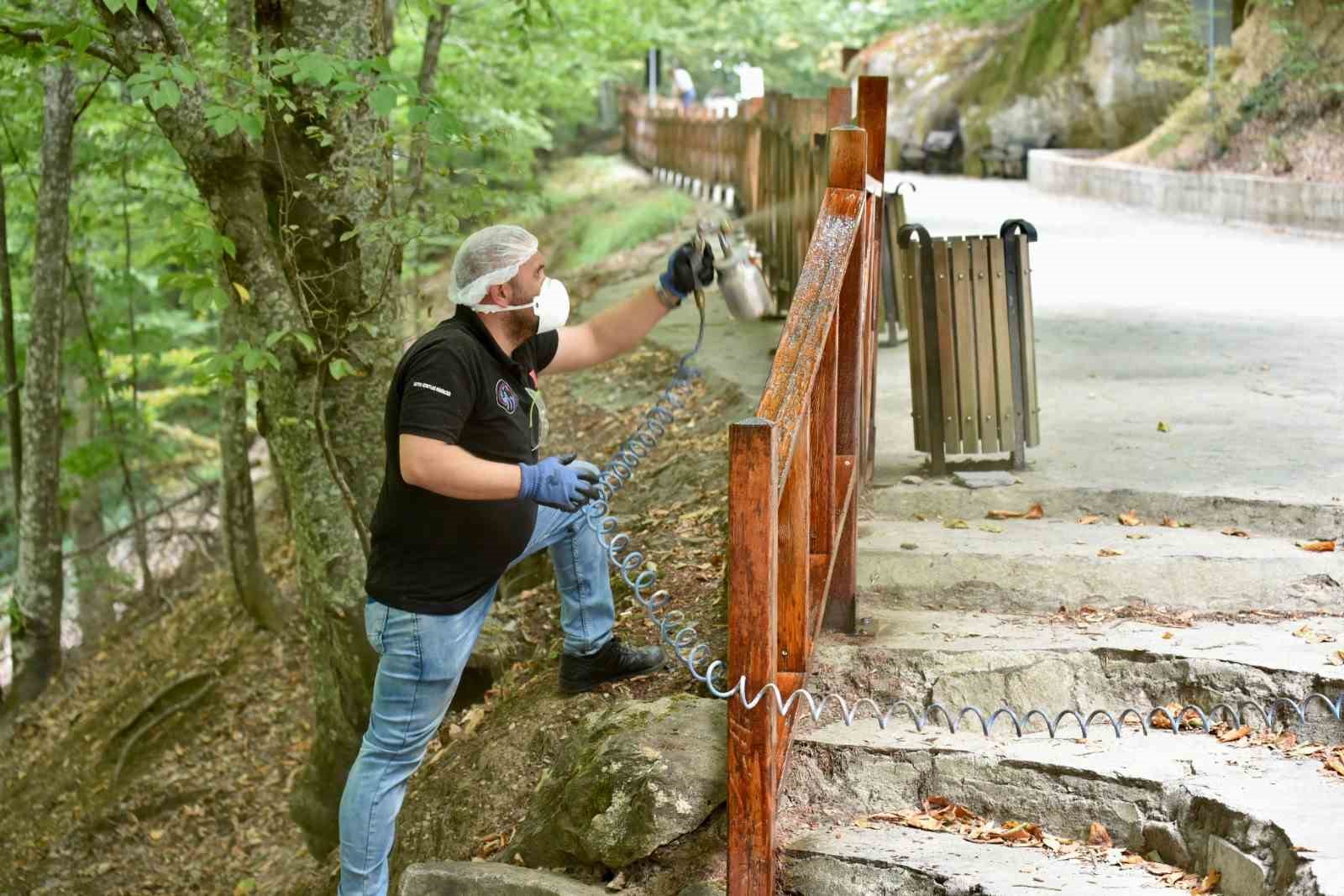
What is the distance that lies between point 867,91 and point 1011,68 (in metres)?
20.6

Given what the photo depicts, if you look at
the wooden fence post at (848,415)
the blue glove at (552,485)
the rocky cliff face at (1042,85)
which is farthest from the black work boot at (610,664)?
the rocky cliff face at (1042,85)

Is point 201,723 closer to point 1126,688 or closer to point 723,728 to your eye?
point 723,728

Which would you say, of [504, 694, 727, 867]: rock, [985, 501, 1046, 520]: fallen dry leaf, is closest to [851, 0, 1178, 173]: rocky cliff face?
[985, 501, 1046, 520]: fallen dry leaf

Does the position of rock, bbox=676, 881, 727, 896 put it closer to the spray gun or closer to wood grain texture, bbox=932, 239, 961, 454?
the spray gun

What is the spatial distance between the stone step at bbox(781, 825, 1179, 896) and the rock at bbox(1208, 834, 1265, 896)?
5.7 inches

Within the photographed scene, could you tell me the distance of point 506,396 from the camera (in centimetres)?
430

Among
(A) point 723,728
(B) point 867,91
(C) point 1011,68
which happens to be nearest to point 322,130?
(B) point 867,91

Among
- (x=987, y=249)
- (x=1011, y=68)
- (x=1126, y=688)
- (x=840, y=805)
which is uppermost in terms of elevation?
(x=1011, y=68)

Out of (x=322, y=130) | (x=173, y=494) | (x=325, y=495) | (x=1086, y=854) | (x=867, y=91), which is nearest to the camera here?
(x=1086, y=854)

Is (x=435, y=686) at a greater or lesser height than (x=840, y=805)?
greater

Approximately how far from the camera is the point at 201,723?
30.9 feet

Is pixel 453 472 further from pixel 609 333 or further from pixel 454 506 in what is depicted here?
pixel 609 333

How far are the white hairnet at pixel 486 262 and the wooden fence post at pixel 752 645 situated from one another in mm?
1247

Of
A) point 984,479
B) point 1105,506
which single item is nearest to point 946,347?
point 984,479
